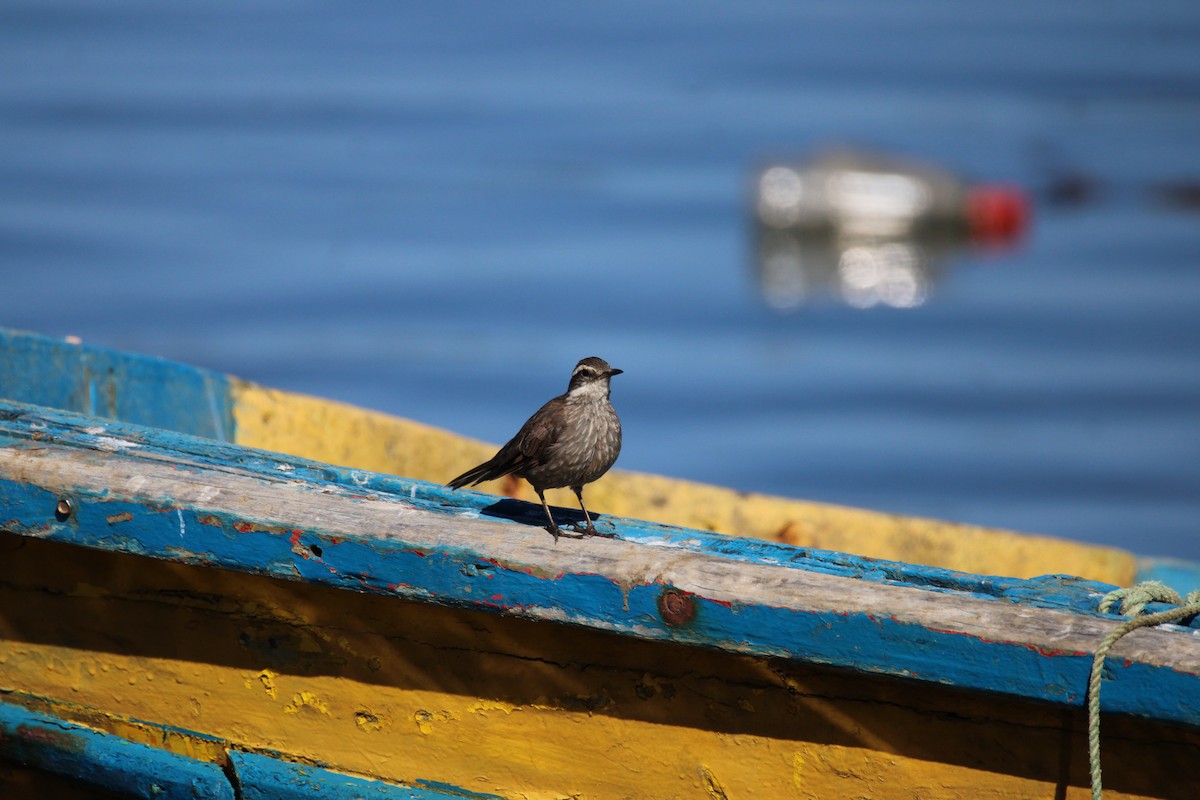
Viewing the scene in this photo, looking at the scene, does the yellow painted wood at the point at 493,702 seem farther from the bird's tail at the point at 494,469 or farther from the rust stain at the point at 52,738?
the bird's tail at the point at 494,469

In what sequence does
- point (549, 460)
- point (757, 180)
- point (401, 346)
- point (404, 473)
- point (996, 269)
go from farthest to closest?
point (757, 180), point (996, 269), point (401, 346), point (404, 473), point (549, 460)

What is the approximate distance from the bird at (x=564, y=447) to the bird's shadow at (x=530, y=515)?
11cm

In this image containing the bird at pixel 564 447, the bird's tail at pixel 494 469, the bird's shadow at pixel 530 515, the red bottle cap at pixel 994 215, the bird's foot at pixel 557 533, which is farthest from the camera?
the red bottle cap at pixel 994 215

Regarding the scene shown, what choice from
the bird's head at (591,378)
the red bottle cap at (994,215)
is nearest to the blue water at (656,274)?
the red bottle cap at (994,215)

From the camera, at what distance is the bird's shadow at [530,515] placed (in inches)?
130

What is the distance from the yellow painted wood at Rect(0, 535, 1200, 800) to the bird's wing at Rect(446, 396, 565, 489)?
2.36ft

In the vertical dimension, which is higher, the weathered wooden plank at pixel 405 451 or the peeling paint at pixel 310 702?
the weathered wooden plank at pixel 405 451

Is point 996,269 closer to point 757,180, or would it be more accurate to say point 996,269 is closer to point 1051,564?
point 757,180

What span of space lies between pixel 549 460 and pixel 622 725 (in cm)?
96

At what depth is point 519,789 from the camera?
305 cm

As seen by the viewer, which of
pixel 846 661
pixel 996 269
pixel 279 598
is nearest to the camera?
pixel 846 661

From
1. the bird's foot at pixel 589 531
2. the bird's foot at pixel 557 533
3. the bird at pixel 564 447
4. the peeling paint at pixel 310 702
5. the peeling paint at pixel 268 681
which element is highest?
the bird at pixel 564 447

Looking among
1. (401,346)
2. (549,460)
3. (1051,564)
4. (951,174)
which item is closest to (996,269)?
(951,174)

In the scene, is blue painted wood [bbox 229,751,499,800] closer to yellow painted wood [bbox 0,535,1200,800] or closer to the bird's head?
yellow painted wood [bbox 0,535,1200,800]
